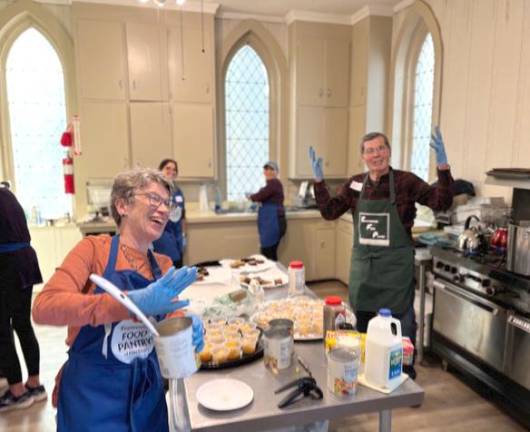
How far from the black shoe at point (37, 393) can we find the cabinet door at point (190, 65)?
2.88m

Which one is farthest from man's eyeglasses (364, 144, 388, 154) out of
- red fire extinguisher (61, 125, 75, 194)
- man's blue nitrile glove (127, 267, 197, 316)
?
red fire extinguisher (61, 125, 75, 194)

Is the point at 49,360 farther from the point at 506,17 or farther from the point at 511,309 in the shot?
the point at 506,17

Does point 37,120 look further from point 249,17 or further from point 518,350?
point 518,350

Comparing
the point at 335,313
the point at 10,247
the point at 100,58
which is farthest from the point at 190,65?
the point at 335,313

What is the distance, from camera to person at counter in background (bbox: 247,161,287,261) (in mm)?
4184

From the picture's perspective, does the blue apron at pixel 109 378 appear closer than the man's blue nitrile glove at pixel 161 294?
No

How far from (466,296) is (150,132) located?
326 cm

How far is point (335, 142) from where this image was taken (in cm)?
485

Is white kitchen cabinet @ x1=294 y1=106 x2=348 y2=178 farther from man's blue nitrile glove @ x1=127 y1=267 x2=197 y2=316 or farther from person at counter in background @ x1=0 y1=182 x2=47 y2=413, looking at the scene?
man's blue nitrile glove @ x1=127 y1=267 x2=197 y2=316

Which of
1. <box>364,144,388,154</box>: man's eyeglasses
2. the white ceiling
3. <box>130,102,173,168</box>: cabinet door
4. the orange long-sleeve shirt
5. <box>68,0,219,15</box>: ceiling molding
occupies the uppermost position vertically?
the white ceiling

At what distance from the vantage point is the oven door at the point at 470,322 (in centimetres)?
238

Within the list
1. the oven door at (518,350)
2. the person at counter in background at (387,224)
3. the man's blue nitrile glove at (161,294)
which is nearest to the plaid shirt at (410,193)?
the person at counter in background at (387,224)

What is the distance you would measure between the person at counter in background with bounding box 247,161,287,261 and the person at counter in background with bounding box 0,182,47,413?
217cm

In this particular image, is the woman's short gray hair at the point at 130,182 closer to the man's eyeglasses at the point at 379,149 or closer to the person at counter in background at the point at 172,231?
the man's eyeglasses at the point at 379,149
